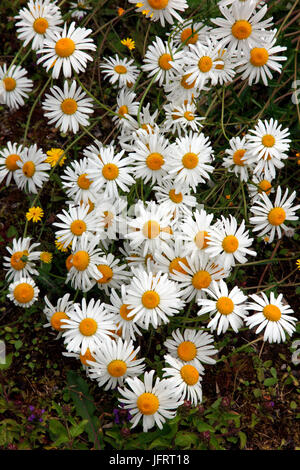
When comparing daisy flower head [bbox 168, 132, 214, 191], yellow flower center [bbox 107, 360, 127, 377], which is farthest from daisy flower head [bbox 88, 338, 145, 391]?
daisy flower head [bbox 168, 132, 214, 191]

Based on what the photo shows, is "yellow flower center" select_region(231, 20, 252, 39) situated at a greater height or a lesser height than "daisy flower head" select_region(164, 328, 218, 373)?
greater

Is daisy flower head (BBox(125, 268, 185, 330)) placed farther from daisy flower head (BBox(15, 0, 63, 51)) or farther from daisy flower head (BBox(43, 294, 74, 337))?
daisy flower head (BBox(15, 0, 63, 51))

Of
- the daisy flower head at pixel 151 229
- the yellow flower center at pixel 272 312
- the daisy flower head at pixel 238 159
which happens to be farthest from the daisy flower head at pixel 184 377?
the daisy flower head at pixel 238 159

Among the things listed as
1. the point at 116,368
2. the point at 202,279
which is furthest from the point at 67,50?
the point at 116,368

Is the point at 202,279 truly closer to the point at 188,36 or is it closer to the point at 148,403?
the point at 148,403

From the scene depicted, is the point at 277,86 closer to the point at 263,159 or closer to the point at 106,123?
the point at 263,159

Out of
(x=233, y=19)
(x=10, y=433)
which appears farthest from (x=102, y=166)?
(x=10, y=433)
